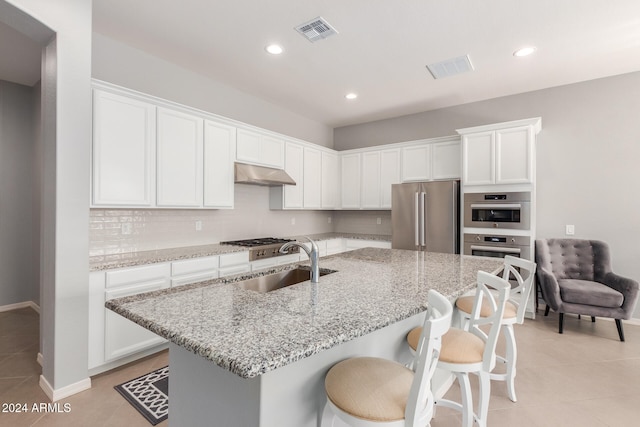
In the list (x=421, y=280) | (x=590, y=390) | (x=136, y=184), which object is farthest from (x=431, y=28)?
(x=590, y=390)

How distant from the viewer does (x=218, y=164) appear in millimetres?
3521

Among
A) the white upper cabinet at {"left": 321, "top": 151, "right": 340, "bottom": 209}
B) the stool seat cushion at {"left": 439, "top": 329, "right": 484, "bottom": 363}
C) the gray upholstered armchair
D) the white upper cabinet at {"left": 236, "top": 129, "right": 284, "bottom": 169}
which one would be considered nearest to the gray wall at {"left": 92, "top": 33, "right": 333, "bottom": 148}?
the white upper cabinet at {"left": 236, "top": 129, "right": 284, "bottom": 169}

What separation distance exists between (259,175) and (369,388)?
3.09 m

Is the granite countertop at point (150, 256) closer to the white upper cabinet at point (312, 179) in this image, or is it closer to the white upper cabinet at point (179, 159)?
the white upper cabinet at point (179, 159)

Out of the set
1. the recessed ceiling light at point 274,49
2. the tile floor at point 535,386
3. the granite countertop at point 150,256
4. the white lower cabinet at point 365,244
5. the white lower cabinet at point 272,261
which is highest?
the recessed ceiling light at point 274,49

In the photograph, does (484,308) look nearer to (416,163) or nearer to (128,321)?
(128,321)

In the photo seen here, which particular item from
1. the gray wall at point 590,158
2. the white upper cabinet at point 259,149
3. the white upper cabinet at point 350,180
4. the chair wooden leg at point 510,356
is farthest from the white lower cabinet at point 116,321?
the gray wall at point 590,158

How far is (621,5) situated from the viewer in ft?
7.83

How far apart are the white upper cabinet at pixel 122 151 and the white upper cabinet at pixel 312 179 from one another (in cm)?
237

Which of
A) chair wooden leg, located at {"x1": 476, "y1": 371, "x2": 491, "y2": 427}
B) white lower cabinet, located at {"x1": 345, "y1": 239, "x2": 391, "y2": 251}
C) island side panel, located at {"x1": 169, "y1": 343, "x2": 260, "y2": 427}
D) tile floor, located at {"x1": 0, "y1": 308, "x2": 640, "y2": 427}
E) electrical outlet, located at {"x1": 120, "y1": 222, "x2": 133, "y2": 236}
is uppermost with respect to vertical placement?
electrical outlet, located at {"x1": 120, "y1": 222, "x2": 133, "y2": 236}

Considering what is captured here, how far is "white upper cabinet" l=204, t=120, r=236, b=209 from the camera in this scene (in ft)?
11.2

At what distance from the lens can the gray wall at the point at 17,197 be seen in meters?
3.90

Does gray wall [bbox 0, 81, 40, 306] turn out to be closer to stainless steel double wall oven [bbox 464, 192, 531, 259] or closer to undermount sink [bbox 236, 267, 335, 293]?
undermount sink [bbox 236, 267, 335, 293]

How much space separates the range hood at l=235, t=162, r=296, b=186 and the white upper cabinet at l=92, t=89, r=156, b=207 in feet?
3.27
